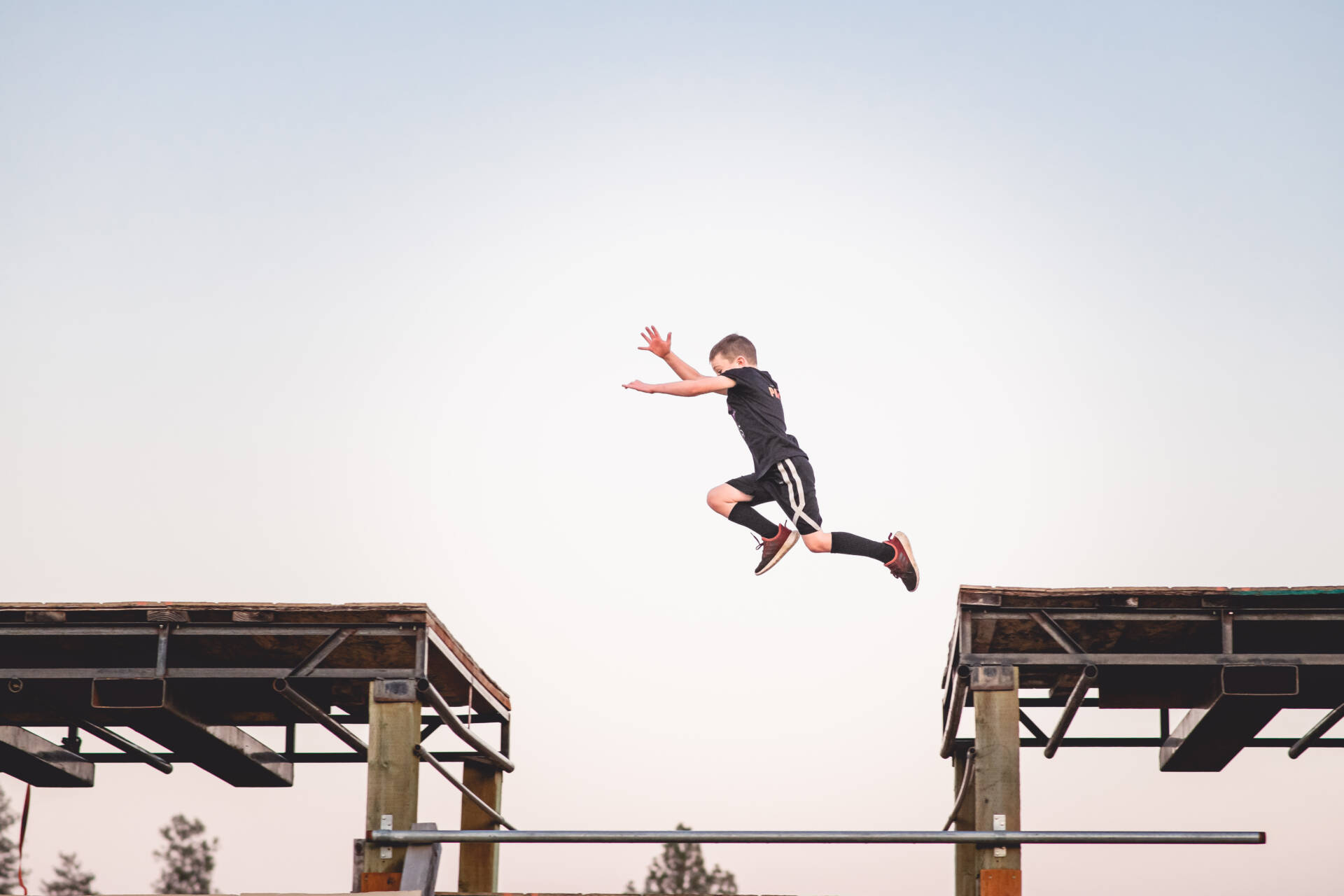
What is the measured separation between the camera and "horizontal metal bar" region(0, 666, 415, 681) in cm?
1363

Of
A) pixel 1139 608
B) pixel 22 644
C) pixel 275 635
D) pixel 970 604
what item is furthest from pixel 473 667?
pixel 1139 608

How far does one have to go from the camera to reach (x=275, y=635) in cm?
1391

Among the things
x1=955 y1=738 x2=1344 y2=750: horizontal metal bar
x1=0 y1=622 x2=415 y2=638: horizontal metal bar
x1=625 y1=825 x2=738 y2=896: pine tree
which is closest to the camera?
x1=0 y1=622 x2=415 y2=638: horizontal metal bar

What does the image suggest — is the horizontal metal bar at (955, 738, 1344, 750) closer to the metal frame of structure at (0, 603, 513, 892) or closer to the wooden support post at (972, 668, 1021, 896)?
the wooden support post at (972, 668, 1021, 896)

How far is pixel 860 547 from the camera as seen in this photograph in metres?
13.2

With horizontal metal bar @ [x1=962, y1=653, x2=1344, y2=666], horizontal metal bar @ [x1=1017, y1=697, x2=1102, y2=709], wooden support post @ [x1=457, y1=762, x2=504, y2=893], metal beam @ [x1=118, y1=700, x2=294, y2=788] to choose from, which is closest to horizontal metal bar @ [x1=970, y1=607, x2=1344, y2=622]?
horizontal metal bar @ [x1=962, y1=653, x2=1344, y2=666]

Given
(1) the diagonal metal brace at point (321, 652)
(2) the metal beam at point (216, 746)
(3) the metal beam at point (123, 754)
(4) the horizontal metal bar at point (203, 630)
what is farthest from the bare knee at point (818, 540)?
(3) the metal beam at point (123, 754)

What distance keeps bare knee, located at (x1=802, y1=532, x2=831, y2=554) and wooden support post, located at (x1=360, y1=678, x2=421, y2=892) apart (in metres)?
3.45

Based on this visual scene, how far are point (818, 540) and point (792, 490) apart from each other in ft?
1.52

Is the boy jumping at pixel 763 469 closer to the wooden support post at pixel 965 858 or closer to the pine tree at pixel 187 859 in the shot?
the wooden support post at pixel 965 858

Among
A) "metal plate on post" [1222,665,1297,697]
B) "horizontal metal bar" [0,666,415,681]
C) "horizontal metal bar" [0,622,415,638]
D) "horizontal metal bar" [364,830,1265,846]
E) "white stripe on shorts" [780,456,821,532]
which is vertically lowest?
"horizontal metal bar" [364,830,1265,846]

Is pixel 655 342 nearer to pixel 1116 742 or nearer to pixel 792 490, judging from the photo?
pixel 792 490

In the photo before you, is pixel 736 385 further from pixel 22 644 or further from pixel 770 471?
pixel 22 644

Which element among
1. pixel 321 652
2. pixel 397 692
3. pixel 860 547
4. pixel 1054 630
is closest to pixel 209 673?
pixel 321 652
